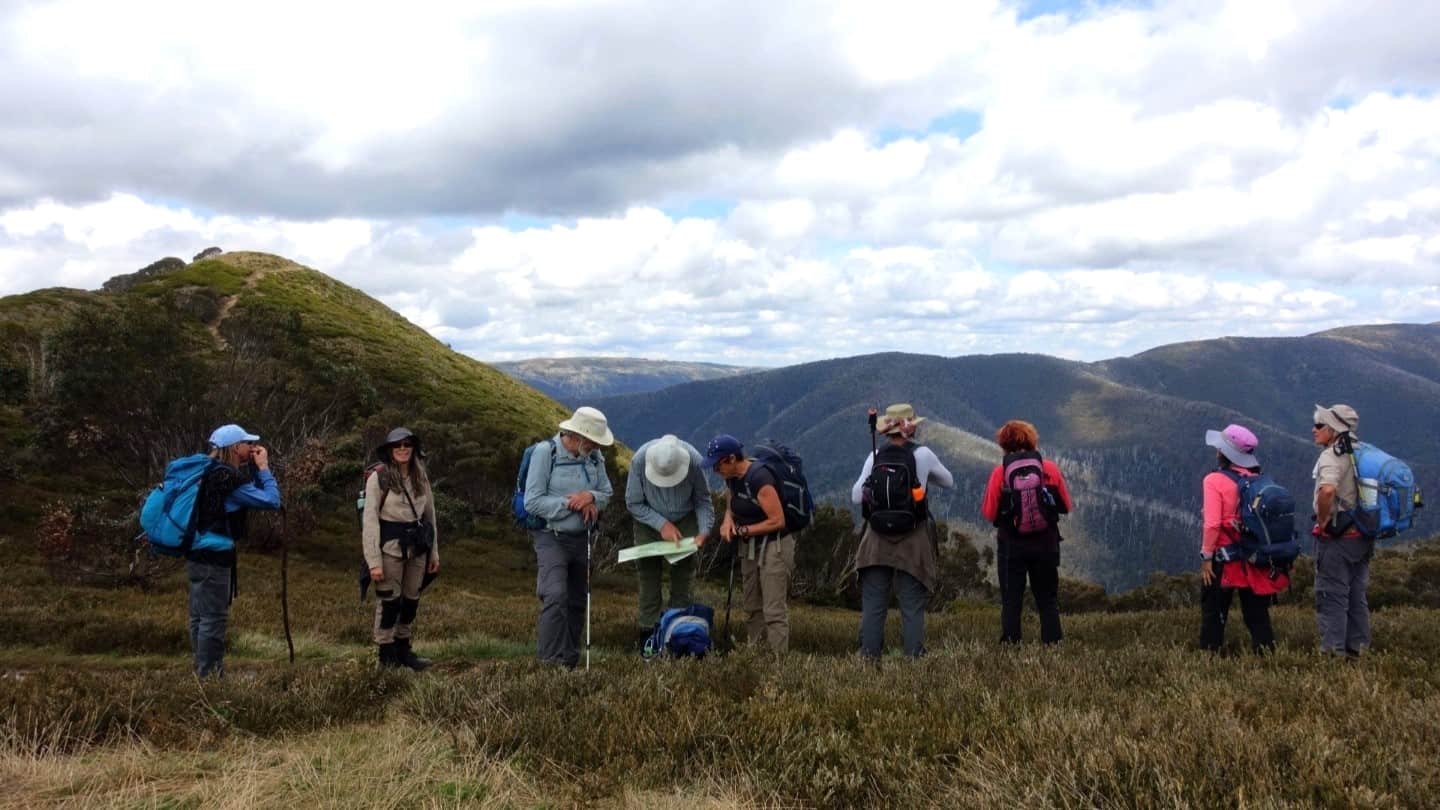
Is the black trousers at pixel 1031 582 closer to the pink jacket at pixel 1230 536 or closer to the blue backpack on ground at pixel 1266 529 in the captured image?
the pink jacket at pixel 1230 536

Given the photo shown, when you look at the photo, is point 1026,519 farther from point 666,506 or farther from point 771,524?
point 666,506

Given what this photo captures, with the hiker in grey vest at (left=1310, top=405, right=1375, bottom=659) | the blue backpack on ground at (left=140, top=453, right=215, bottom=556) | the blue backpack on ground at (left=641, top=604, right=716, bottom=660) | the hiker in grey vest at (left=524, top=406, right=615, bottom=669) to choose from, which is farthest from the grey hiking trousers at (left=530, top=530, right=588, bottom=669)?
the hiker in grey vest at (left=1310, top=405, right=1375, bottom=659)

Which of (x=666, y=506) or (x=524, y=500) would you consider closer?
(x=524, y=500)

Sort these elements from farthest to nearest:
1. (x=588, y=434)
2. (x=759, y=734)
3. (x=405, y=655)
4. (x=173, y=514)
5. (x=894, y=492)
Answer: (x=405, y=655) → (x=588, y=434) → (x=894, y=492) → (x=173, y=514) → (x=759, y=734)

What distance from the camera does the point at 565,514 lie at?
6.72 metres

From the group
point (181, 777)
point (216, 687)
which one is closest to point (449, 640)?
point (216, 687)

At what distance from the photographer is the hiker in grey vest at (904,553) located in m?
6.62

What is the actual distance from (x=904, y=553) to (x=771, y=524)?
106 centimetres

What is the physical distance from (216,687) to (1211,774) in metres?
5.32

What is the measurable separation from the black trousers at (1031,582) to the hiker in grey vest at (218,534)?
589cm

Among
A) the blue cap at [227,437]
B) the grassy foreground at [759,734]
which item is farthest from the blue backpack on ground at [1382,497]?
Result: the blue cap at [227,437]

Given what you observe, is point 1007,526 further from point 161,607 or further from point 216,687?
A: point 161,607

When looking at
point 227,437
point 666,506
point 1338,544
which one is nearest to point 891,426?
point 666,506

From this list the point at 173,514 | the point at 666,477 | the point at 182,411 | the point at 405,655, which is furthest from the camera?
the point at 182,411
